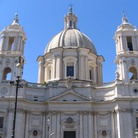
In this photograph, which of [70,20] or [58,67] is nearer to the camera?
[58,67]

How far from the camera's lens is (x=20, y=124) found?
3422cm

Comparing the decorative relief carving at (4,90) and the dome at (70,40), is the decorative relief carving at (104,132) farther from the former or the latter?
the dome at (70,40)

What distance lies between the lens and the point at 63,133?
115 feet

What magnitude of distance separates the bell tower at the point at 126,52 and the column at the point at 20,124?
14049 millimetres

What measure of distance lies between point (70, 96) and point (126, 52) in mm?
10498

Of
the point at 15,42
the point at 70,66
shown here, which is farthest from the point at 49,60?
the point at 15,42

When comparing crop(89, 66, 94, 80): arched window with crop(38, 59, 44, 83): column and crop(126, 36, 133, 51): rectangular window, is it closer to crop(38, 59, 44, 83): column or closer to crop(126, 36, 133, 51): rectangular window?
crop(126, 36, 133, 51): rectangular window

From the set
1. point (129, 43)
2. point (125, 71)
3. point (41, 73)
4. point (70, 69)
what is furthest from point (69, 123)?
point (129, 43)

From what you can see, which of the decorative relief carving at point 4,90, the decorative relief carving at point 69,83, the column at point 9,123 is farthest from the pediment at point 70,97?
the decorative relief carving at point 4,90

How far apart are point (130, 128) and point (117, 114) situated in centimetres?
242

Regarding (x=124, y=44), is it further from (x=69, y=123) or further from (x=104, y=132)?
(x=69, y=123)

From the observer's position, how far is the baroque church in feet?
114

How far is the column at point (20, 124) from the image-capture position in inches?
1324

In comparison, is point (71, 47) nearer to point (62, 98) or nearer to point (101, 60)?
point (101, 60)
